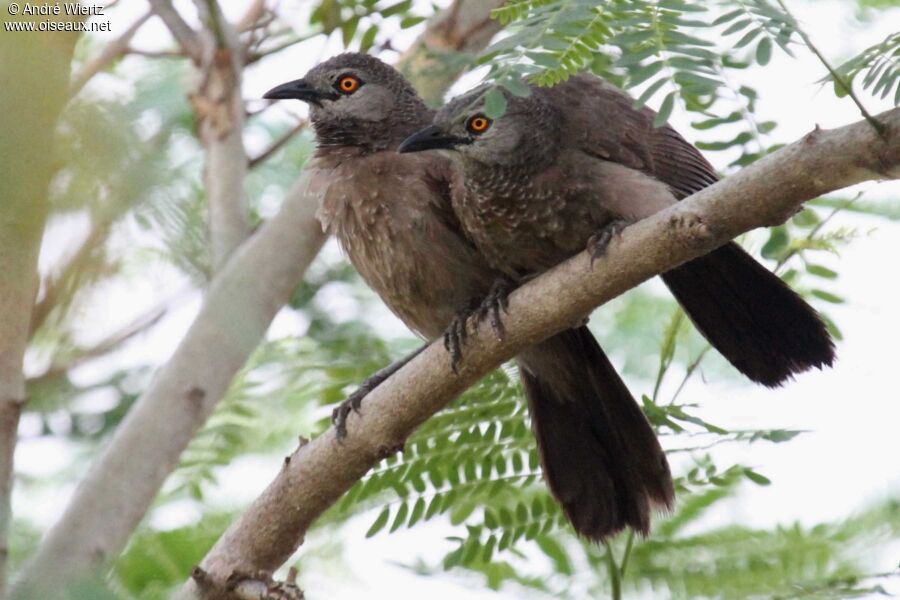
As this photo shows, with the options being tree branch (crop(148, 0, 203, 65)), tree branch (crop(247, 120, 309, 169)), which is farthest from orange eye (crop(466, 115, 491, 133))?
tree branch (crop(148, 0, 203, 65))

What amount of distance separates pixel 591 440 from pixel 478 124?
1.22 metres

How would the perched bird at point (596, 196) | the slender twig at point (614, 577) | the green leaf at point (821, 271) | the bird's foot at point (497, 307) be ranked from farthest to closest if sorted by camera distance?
the green leaf at point (821, 271) → the perched bird at point (596, 196) → the slender twig at point (614, 577) → the bird's foot at point (497, 307)

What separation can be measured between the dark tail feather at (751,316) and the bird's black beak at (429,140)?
0.86 metres

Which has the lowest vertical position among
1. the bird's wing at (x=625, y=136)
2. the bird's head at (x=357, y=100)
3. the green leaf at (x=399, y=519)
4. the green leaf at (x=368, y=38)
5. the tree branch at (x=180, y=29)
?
the green leaf at (x=399, y=519)

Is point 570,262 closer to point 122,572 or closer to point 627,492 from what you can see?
point 627,492

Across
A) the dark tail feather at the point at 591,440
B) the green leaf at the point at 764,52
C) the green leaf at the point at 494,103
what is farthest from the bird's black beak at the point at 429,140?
the green leaf at the point at 764,52

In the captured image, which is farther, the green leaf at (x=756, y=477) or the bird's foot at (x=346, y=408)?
the bird's foot at (x=346, y=408)

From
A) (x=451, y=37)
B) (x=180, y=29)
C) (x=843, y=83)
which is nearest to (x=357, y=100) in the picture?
(x=451, y=37)

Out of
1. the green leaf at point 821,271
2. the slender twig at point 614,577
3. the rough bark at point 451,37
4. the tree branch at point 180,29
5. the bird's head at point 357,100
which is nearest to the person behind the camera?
the slender twig at point 614,577

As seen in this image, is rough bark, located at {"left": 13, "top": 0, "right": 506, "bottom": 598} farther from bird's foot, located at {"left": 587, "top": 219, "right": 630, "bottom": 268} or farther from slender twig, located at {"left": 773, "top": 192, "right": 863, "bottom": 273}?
slender twig, located at {"left": 773, "top": 192, "right": 863, "bottom": 273}

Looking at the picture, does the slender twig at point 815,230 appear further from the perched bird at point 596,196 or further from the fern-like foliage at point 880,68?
the fern-like foliage at point 880,68

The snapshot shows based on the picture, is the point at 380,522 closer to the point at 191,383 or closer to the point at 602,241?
the point at 191,383

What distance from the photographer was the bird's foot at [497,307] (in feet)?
11.5

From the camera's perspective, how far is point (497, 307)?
11.8ft
